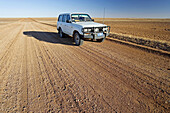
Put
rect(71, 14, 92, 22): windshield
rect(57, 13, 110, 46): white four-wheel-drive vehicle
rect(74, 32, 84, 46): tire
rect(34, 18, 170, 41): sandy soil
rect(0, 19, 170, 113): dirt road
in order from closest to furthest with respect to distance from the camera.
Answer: rect(0, 19, 170, 113): dirt road, rect(57, 13, 110, 46): white four-wheel-drive vehicle, rect(74, 32, 84, 46): tire, rect(71, 14, 92, 22): windshield, rect(34, 18, 170, 41): sandy soil

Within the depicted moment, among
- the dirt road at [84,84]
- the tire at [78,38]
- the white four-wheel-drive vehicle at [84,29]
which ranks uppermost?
the white four-wheel-drive vehicle at [84,29]

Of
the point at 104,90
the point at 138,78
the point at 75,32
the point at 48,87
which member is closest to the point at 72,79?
the point at 48,87

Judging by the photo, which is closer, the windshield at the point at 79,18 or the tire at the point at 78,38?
the tire at the point at 78,38

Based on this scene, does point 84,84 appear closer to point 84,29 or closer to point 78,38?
point 84,29

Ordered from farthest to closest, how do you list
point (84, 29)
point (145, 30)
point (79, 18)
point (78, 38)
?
point (145, 30) < point (79, 18) < point (78, 38) < point (84, 29)

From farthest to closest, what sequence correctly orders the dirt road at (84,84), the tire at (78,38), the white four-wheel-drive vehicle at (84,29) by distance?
the tire at (78,38)
the white four-wheel-drive vehicle at (84,29)
the dirt road at (84,84)

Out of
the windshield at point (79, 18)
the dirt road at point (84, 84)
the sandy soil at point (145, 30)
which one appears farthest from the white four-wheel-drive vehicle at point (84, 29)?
the sandy soil at point (145, 30)

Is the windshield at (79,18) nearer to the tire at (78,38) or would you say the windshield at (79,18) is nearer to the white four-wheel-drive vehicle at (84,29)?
the white four-wheel-drive vehicle at (84,29)

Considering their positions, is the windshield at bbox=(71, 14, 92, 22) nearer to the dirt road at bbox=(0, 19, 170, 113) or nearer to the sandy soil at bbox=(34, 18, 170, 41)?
the dirt road at bbox=(0, 19, 170, 113)

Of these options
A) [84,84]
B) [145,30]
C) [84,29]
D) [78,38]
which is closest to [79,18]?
[78,38]

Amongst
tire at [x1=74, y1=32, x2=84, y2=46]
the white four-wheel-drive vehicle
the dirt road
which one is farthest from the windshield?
the dirt road

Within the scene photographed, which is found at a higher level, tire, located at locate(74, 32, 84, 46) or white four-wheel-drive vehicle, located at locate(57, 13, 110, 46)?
white four-wheel-drive vehicle, located at locate(57, 13, 110, 46)

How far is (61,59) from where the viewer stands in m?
4.49

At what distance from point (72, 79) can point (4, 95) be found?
65.6 inches
